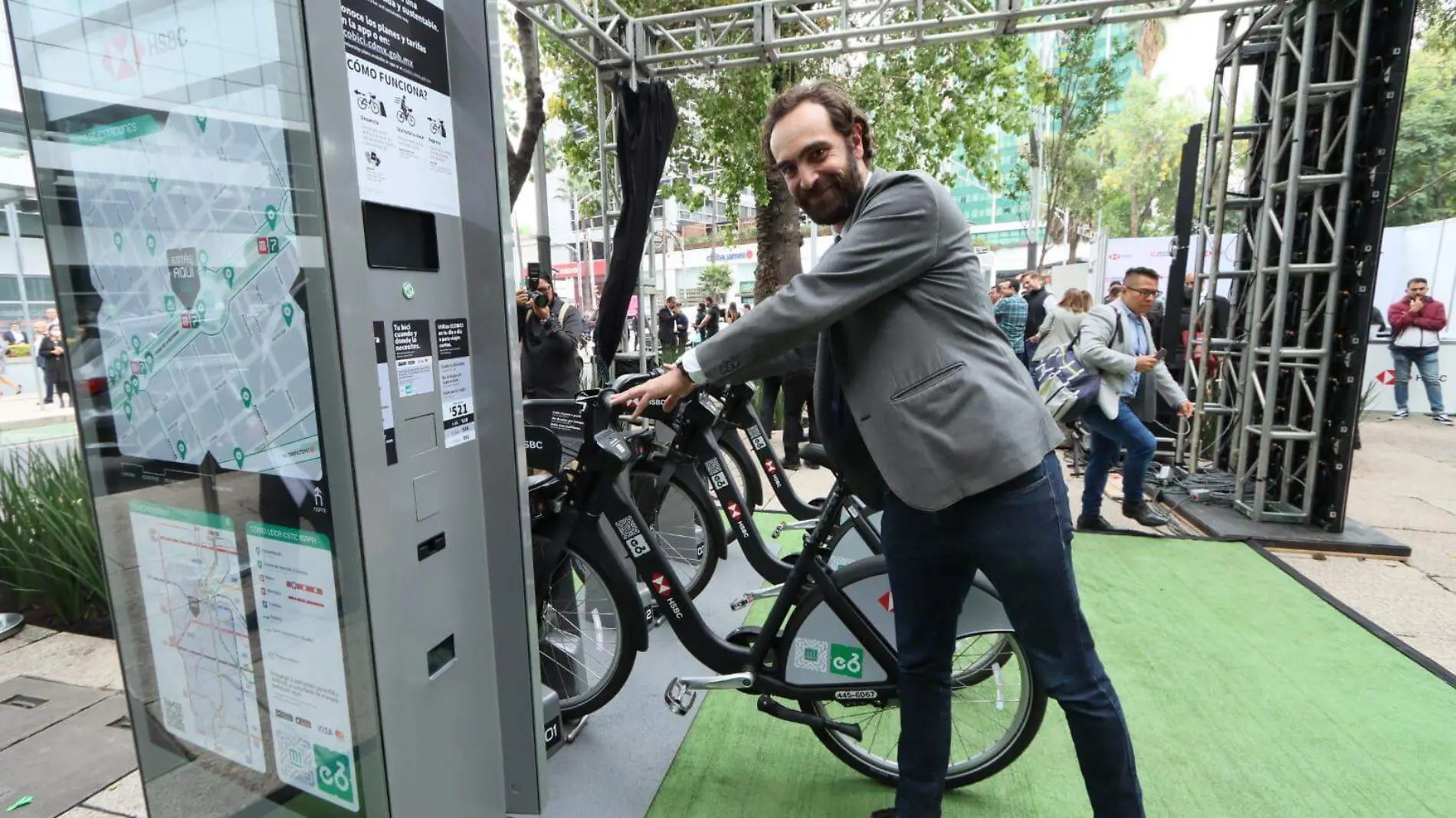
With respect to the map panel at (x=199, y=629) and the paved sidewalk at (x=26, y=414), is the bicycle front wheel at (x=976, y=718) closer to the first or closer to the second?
the map panel at (x=199, y=629)

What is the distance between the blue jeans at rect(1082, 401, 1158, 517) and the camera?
4590mm

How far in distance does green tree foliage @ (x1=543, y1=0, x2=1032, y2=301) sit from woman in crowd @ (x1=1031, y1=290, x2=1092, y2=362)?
398cm

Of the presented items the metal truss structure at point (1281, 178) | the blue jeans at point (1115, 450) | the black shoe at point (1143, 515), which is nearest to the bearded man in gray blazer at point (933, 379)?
the blue jeans at point (1115, 450)

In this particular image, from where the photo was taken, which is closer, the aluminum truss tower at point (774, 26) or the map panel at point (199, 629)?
the map panel at point (199, 629)

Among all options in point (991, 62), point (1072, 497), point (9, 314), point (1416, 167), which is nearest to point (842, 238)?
point (9, 314)

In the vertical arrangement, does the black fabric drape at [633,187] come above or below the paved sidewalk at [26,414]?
above

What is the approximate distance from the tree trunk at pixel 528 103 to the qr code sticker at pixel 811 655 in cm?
630

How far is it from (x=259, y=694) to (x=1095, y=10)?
6.31 metres

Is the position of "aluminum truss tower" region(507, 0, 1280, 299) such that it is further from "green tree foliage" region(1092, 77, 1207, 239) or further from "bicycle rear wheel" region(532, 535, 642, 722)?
"green tree foliage" region(1092, 77, 1207, 239)

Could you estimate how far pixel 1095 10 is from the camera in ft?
17.1

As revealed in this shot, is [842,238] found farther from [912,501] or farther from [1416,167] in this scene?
[1416,167]

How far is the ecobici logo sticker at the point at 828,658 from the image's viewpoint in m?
2.18

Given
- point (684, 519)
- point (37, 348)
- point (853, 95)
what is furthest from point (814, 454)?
point (853, 95)

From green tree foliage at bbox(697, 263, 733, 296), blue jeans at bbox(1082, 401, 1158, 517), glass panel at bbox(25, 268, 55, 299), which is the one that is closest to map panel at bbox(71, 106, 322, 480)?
glass panel at bbox(25, 268, 55, 299)
